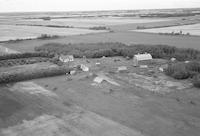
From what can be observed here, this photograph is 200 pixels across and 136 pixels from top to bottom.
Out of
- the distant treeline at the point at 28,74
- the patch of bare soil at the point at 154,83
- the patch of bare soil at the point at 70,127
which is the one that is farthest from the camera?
the distant treeline at the point at 28,74

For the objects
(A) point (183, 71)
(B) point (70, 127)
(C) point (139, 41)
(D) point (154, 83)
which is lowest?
(C) point (139, 41)

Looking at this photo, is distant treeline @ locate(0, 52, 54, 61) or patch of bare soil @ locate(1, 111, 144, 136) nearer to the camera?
patch of bare soil @ locate(1, 111, 144, 136)

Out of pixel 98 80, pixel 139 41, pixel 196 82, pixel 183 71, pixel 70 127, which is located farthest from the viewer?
pixel 139 41

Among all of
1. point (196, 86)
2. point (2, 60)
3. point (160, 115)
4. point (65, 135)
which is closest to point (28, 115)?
point (65, 135)

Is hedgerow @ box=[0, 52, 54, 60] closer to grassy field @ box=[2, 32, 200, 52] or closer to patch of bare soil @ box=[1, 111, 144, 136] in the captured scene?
grassy field @ box=[2, 32, 200, 52]

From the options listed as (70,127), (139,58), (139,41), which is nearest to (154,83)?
(139,58)

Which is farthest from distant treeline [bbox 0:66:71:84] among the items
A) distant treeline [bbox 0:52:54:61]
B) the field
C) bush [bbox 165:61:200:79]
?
bush [bbox 165:61:200:79]

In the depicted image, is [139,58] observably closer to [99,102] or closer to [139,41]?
[99,102]

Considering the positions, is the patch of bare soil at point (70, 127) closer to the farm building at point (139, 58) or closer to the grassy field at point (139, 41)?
the farm building at point (139, 58)

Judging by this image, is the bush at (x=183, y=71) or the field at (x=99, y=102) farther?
the bush at (x=183, y=71)

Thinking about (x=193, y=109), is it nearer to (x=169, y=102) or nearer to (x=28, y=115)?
(x=169, y=102)

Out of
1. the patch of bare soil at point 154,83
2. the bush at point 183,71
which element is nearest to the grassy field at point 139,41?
the bush at point 183,71
